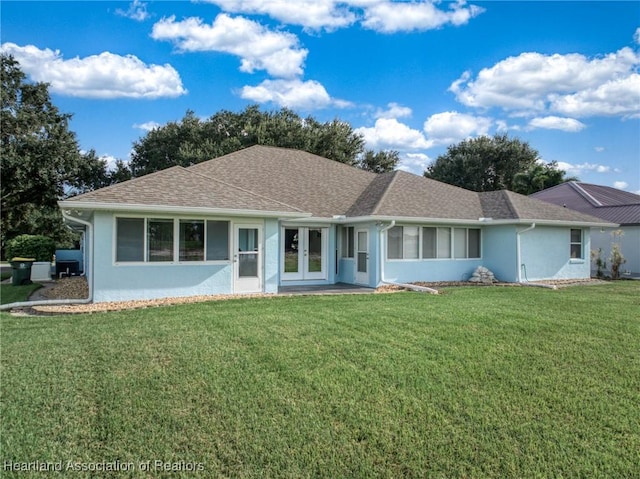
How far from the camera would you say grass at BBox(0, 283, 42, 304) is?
1238 cm

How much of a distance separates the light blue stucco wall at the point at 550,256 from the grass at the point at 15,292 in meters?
17.2

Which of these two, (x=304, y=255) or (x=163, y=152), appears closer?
(x=304, y=255)

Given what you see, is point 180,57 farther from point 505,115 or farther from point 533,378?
point 533,378

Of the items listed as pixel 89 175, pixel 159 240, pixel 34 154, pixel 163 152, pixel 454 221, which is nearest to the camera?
pixel 159 240

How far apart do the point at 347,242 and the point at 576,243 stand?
33.7ft

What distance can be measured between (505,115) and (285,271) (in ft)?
60.9

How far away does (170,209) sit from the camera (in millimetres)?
10852

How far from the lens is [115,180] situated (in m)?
33.8

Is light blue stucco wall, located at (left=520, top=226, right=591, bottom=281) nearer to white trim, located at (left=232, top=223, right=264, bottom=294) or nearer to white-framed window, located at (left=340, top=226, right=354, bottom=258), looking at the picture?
white-framed window, located at (left=340, top=226, right=354, bottom=258)

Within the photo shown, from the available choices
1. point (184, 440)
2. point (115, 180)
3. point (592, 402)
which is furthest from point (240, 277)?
point (115, 180)

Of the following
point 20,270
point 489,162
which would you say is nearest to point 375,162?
point 489,162

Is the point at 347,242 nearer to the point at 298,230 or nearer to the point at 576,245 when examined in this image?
the point at 298,230

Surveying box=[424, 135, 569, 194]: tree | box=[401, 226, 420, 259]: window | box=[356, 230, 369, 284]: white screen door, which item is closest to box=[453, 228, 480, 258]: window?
box=[401, 226, 420, 259]: window

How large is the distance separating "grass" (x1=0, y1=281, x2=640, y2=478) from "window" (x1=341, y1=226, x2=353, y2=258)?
7604 mm
